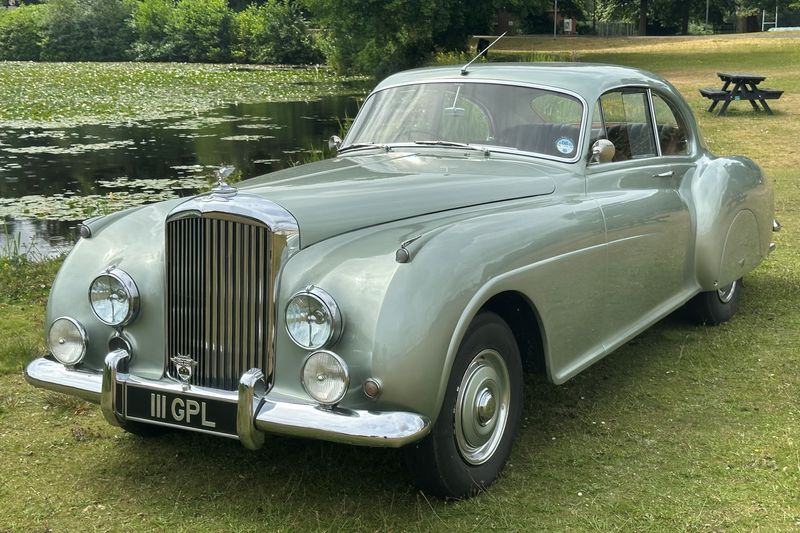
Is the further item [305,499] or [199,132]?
[199,132]

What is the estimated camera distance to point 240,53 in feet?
157

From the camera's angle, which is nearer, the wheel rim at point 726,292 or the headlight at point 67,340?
the headlight at point 67,340

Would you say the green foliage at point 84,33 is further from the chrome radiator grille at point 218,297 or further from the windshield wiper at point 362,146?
the chrome radiator grille at point 218,297

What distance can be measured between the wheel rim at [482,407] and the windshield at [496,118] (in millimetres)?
1391

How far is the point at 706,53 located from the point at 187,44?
28.4 metres

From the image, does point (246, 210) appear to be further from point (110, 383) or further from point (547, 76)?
point (547, 76)

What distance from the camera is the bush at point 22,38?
51.8 metres

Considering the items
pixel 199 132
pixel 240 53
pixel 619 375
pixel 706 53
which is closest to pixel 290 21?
pixel 240 53

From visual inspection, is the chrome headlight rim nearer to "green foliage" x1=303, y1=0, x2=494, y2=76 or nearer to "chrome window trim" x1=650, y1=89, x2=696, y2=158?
"chrome window trim" x1=650, y1=89, x2=696, y2=158

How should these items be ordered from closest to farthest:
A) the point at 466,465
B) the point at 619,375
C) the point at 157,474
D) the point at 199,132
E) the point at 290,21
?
the point at 466,465
the point at 157,474
the point at 619,375
the point at 199,132
the point at 290,21

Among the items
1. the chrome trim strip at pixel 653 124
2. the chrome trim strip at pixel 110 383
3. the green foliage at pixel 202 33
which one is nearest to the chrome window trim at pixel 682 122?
the chrome trim strip at pixel 653 124

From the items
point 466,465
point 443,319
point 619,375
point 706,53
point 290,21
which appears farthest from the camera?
point 290,21

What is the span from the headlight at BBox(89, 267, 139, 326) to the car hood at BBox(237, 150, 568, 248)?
2.13 feet

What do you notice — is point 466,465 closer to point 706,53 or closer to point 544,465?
point 544,465
